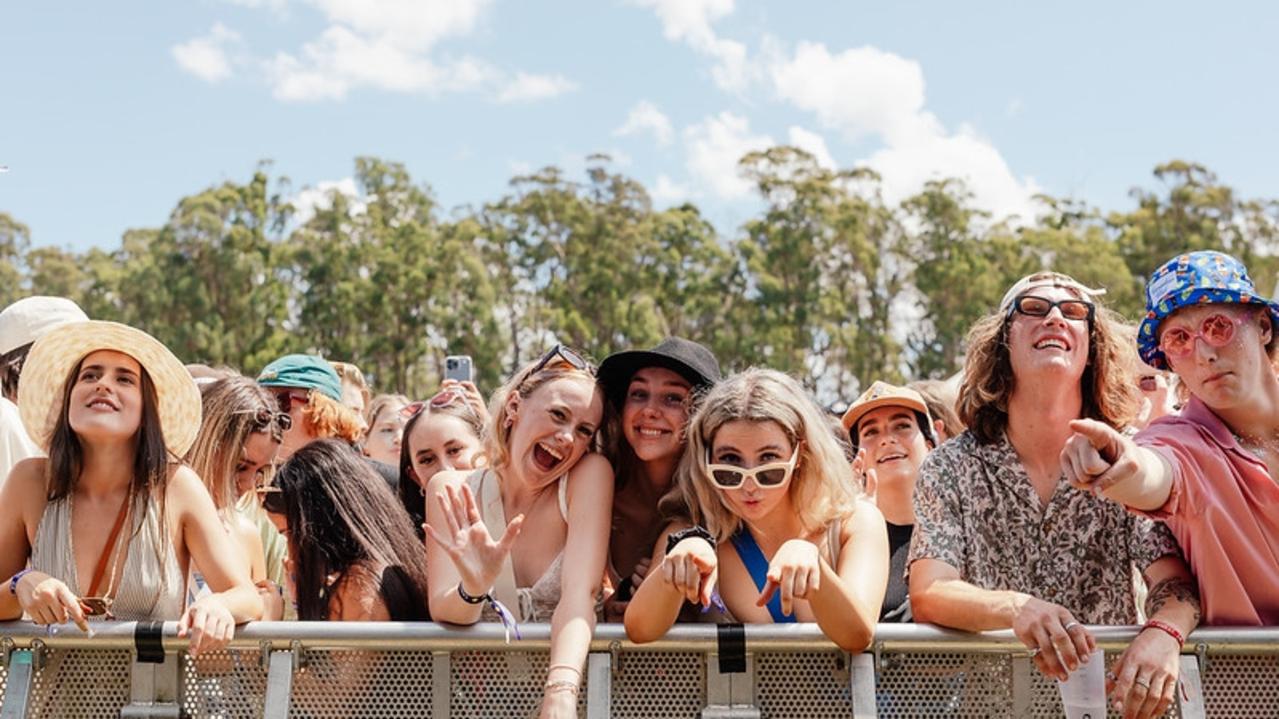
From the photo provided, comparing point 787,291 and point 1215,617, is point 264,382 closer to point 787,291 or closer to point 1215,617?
point 1215,617

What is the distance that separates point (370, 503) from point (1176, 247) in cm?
3789

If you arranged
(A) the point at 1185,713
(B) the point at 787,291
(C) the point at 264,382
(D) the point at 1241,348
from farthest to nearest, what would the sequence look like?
1. (B) the point at 787,291
2. (C) the point at 264,382
3. (D) the point at 1241,348
4. (A) the point at 1185,713

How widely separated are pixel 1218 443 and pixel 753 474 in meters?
1.16

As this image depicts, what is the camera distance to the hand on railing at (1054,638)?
282 centimetres

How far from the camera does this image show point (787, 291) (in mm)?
36844

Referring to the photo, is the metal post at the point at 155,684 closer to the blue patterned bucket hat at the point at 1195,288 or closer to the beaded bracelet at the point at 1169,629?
the beaded bracelet at the point at 1169,629

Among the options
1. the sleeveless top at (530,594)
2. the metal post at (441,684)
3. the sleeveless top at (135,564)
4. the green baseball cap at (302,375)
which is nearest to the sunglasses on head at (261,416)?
the green baseball cap at (302,375)

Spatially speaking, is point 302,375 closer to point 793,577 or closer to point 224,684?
point 224,684

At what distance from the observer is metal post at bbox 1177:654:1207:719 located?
9.60ft

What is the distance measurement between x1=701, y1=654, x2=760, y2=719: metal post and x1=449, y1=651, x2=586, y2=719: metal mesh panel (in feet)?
1.01

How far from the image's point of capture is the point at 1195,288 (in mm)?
3158

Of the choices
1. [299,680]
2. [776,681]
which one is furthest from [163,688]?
[776,681]

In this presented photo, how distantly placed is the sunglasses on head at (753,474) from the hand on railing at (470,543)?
55 cm

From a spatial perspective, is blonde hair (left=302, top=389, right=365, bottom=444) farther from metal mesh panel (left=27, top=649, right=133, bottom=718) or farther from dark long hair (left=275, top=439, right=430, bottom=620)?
metal mesh panel (left=27, top=649, right=133, bottom=718)
